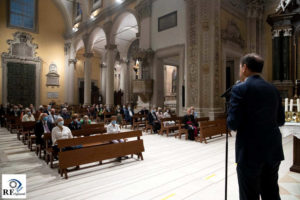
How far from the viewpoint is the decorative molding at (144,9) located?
42.6 ft

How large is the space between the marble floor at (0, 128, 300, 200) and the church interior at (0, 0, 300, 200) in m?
0.02

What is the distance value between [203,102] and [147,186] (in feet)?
24.5

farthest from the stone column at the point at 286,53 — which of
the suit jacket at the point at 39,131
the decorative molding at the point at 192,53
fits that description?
the suit jacket at the point at 39,131

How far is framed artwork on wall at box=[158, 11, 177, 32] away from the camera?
11.8 meters

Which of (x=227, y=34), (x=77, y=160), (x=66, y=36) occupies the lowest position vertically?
(x=77, y=160)

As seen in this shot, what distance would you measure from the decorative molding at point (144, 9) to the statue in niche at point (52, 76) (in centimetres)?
1299

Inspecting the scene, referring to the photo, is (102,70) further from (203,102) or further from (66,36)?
(203,102)

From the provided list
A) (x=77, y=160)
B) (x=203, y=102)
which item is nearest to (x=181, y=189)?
(x=77, y=160)

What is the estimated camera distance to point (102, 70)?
83.1ft

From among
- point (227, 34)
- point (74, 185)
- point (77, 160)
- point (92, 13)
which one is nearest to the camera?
point (74, 185)

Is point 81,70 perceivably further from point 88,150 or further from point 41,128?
point 88,150

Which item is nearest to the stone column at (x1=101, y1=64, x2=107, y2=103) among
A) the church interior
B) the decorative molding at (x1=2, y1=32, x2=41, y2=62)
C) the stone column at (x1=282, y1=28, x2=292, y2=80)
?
the church interior

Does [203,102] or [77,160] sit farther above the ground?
[203,102]

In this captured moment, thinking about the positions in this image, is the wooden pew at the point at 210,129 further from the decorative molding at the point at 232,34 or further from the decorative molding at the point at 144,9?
the decorative molding at the point at 144,9
